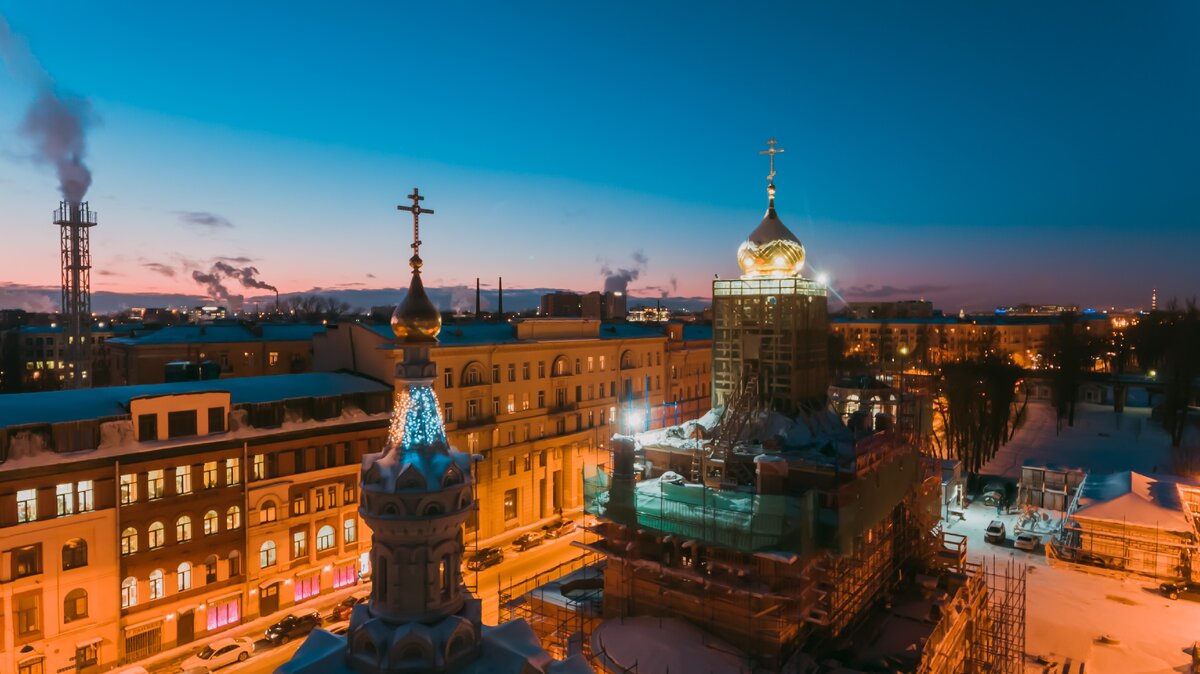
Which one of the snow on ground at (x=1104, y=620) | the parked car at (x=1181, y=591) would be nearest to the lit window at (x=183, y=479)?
the snow on ground at (x=1104, y=620)

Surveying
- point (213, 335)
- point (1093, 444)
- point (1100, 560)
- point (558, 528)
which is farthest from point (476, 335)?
point (1093, 444)

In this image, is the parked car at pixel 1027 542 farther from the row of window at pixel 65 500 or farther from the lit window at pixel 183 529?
the row of window at pixel 65 500

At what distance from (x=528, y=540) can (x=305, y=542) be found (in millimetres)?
12881

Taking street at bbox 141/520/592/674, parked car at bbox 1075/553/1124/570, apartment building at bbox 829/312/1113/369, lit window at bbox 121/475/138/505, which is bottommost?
street at bbox 141/520/592/674

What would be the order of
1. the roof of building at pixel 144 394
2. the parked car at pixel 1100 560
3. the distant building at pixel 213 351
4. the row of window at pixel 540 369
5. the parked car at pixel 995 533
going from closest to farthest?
the roof of building at pixel 144 394, the parked car at pixel 1100 560, the parked car at pixel 995 533, the row of window at pixel 540 369, the distant building at pixel 213 351

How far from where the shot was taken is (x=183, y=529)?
27.6 metres

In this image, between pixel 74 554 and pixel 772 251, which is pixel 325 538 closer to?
pixel 74 554

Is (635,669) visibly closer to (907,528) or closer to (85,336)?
(907,528)

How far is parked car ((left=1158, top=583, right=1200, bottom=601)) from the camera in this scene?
29314 mm

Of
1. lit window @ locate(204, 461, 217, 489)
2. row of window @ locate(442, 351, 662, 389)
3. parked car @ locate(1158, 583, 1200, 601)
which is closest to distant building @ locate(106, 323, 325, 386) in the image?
row of window @ locate(442, 351, 662, 389)

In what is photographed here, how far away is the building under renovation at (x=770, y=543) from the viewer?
1733 centimetres

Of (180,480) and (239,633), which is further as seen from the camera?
(239,633)

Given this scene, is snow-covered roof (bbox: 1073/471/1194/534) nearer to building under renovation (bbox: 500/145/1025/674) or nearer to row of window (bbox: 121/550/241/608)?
building under renovation (bbox: 500/145/1025/674)

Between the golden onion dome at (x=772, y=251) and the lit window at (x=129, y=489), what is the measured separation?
988 inches
